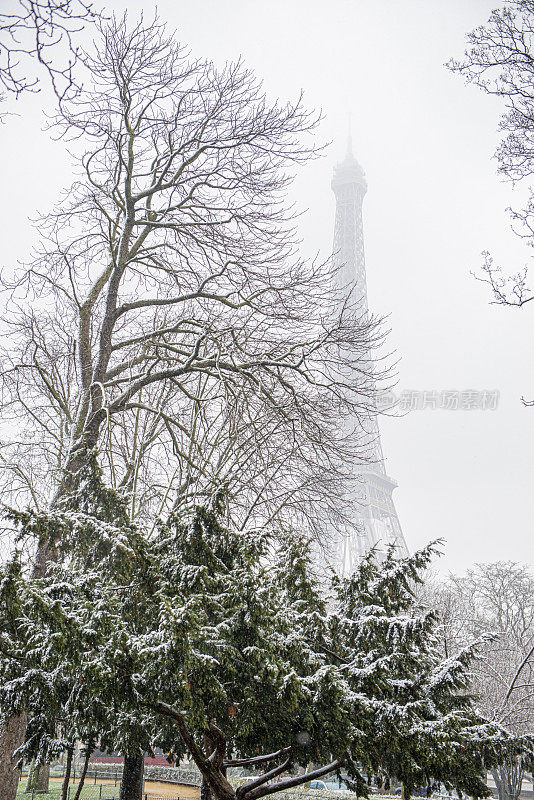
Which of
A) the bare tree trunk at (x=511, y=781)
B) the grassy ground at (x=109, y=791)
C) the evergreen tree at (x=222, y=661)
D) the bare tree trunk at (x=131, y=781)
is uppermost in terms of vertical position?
the evergreen tree at (x=222, y=661)

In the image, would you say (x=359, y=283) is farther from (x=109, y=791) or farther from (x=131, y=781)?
(x=131, y=781)

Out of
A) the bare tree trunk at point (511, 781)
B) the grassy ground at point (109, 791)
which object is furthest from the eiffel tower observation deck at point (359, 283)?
the bare tree trunk at point (511, 781)

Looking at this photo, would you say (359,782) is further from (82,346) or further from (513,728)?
(513,728)

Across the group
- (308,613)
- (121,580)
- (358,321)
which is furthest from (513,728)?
(121,580)

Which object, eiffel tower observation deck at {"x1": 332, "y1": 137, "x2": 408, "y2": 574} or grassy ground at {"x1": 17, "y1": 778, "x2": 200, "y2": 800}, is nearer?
grassy ground at {"x1": 17, "y1": 778, "x2": 200, "y2": 800}

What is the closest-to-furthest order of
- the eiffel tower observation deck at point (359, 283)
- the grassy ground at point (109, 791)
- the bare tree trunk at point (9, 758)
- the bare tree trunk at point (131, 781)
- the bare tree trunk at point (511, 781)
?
the bare tree trunk at point (131, 781), the bare tree trunk at point (9, 758), the bare tree trunk at point (511, 781), the grassy ground at point (109, 791), the eiffel tower observation deck at point (359, 283)

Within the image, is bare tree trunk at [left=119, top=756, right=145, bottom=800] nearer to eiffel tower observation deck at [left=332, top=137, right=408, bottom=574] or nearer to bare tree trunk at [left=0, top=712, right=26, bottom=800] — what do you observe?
bare tree trunk at [left=0, top=712, right=26, bottom=800]

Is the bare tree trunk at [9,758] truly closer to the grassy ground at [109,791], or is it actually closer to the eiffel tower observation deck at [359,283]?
the grassy ground at [109,791]

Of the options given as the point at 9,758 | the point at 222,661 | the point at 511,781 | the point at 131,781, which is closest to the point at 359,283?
the point at 511,781

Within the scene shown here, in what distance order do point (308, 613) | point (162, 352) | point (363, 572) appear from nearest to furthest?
1. point (308, 613)
2. point (363, 572)
3. point (162, 352)

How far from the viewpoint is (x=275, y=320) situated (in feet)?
34.1

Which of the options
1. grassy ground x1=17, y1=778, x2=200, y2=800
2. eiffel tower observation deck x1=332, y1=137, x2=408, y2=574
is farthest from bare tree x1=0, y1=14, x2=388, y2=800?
eiffel tower observation deck x1=332, y1=137, x2=408, y2=574

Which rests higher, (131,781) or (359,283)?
(359,283)

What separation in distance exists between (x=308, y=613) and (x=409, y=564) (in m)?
1.08
